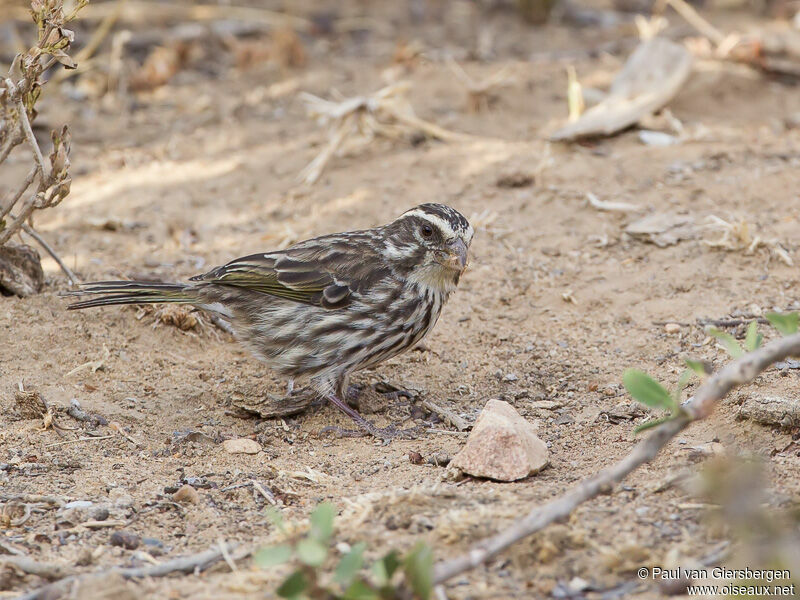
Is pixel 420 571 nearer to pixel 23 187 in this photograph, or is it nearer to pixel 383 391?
pixel 383 391

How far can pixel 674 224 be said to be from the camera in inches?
257

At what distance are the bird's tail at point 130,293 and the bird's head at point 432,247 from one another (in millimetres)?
1216

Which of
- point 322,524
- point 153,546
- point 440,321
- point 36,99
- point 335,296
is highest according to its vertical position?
point 36,99

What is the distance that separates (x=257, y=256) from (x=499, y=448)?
6.75 feet

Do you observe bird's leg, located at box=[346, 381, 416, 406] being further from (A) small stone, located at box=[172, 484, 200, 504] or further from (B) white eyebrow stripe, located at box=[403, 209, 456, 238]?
(A) small stone, located at box=[172, 484, 200, 504]

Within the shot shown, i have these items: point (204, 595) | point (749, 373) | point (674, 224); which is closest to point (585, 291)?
point (674, 224)

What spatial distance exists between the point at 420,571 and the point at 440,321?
343 centimetres

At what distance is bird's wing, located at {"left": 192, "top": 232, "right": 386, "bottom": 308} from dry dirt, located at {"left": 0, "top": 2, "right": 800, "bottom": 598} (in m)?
0.60

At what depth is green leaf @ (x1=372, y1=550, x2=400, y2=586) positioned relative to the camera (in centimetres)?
274

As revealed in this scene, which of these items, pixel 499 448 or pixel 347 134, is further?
pixel 347 134

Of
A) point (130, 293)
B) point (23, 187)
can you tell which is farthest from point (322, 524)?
point (23, 187)

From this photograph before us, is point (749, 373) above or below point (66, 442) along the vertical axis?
above

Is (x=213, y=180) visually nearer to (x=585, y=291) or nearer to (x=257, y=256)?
(x=257, y=256)

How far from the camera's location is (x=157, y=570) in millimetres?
3369
